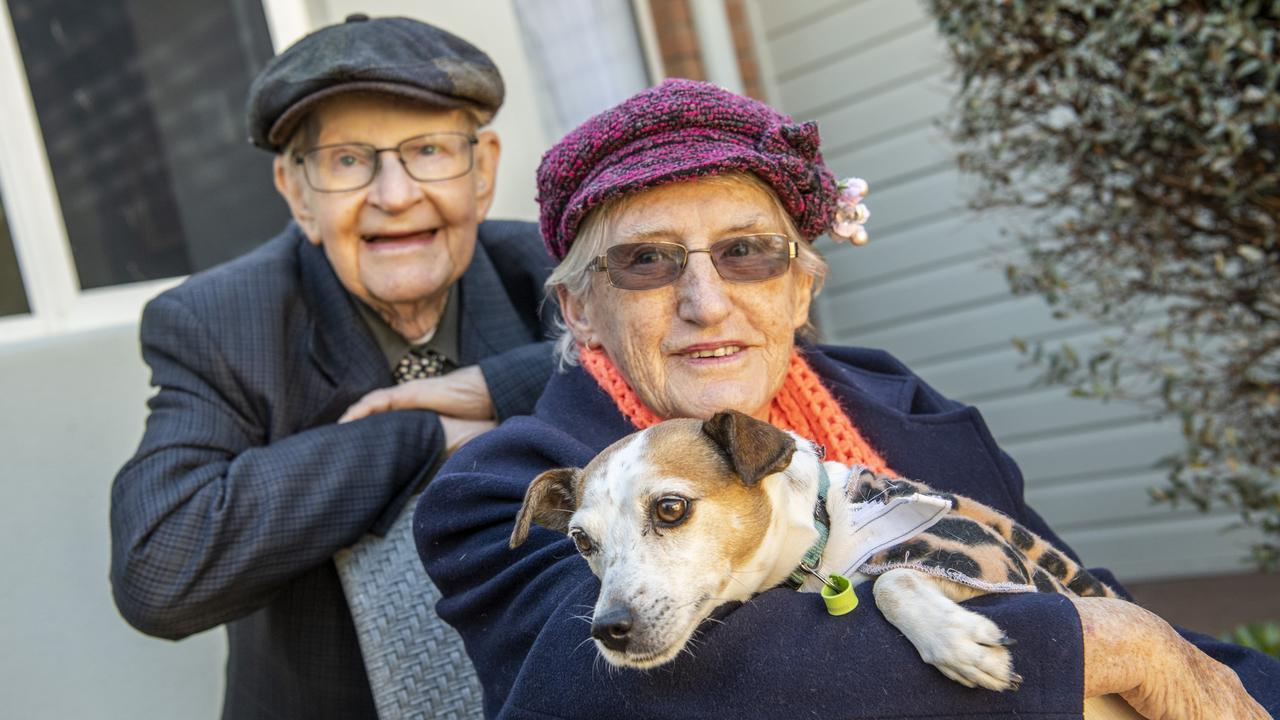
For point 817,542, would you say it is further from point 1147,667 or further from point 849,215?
point 849,215

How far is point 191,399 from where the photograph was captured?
2.82 metres

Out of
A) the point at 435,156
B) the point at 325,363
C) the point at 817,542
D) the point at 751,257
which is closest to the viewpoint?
the point at 817,542

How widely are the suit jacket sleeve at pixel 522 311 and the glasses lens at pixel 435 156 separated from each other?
33cm

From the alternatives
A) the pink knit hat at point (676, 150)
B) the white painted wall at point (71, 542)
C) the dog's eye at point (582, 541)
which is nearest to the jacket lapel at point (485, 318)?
the pink knit hat at point (676, 150)

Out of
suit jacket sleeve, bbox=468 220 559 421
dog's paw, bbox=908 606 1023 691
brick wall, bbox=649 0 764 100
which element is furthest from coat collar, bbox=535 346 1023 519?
brick wall, bbox=649 0 764 100

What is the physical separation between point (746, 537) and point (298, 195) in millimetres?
1899

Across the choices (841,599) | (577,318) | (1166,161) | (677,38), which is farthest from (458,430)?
(677,38)

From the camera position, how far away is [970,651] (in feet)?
5.59

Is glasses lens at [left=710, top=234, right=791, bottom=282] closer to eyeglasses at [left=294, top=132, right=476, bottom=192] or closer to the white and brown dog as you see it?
the white and brown dog

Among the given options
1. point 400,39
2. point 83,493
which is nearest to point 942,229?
point 400,39

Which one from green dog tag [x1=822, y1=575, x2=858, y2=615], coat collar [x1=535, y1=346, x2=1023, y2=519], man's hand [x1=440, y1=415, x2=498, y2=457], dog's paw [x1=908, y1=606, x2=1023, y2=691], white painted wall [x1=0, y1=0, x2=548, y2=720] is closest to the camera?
→ dog's paw [x1=908, y1=606, x2=1023, y2=691]

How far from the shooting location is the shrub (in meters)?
3.52

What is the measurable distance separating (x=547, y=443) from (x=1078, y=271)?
304 cm

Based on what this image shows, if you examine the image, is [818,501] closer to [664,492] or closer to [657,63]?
[664,492]
